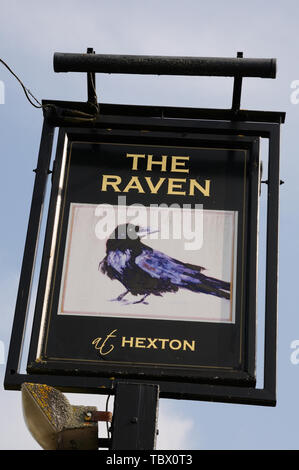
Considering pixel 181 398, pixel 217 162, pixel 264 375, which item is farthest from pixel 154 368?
pixel 217 162

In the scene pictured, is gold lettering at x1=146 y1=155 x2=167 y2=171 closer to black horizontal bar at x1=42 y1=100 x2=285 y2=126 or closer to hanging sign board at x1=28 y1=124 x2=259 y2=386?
hanging sign board at x1=28 y1=124 x2=259 y2=386

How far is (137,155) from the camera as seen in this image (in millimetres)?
7430

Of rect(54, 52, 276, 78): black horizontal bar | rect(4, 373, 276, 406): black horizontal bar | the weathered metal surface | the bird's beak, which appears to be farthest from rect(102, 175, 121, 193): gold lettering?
the weathered metal surface

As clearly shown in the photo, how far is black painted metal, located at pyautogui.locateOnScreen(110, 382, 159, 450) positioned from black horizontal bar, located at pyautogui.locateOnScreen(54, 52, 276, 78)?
7.38 ft

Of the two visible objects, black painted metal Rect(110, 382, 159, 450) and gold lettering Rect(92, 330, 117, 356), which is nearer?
black painted metal Rect(110, 382, 159, 450)

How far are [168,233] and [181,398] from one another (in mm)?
1182

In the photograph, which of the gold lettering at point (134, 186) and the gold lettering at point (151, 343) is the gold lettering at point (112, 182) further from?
the gold lettering at point (151, 343)

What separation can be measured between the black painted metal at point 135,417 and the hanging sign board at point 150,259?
15 centimetres

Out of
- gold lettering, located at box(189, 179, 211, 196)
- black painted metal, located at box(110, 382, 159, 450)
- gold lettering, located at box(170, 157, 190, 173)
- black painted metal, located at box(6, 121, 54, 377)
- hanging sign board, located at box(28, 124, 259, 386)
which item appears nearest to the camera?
black painted metal, located at box(110, 382, 159, 450)

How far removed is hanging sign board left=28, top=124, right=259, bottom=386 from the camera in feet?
21.3

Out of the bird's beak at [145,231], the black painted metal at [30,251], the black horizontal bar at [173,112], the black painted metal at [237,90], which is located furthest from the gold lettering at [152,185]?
the black painted metal at [237,90]

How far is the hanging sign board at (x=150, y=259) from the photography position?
21.3 feet

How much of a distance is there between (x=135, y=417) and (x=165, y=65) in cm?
251
